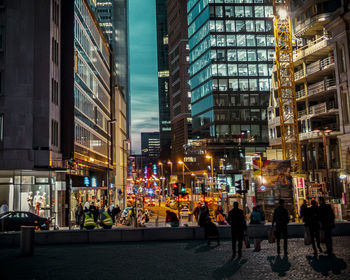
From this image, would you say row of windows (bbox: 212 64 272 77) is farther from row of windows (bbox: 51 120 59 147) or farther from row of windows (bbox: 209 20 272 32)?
row of windows (bbox: 51 120 59 147)

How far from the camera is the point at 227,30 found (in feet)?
312

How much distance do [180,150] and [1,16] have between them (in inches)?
3528

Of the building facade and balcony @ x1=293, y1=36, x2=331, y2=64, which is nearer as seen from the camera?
the building facade

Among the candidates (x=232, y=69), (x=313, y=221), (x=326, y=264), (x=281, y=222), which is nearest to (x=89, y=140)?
(x=281, y=222)

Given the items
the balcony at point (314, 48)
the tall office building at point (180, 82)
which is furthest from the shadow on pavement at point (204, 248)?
the tall office building at point (180, 82)

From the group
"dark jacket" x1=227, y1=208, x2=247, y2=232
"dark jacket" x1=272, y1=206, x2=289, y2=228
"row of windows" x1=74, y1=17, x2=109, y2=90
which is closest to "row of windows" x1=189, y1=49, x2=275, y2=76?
"row of windows" x1=74, y1=17, x2=109, y2=90

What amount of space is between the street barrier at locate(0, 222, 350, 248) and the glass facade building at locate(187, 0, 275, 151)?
71.9 metres

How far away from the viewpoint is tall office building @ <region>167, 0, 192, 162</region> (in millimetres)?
121875

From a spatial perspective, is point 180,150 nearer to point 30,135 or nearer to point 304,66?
point 304,66

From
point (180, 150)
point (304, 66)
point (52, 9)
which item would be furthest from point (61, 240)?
point (180, 150)

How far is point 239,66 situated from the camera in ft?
311

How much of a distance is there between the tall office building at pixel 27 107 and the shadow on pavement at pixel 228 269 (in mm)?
22783

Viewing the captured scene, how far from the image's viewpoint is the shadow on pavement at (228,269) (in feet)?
37.2

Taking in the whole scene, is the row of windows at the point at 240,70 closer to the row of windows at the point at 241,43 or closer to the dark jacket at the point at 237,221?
the row of windows at the point at 241,43
